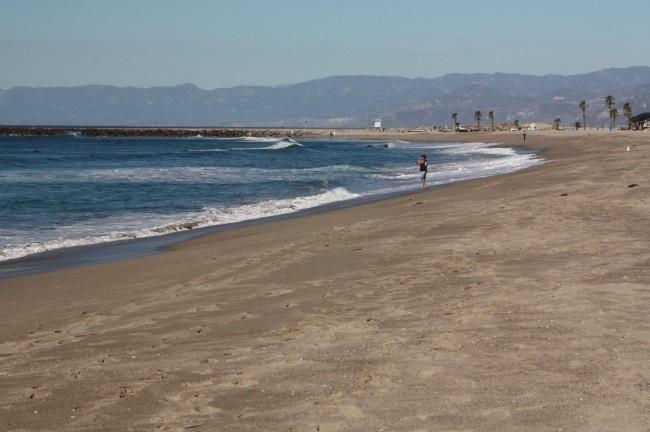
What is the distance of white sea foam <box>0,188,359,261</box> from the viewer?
634 inches

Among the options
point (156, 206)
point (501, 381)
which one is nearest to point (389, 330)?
point (501, 381)

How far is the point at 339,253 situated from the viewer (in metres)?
12.0

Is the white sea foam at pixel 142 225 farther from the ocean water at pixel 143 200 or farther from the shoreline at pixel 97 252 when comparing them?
the shoreline at pixel 97 252

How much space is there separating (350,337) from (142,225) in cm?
1381

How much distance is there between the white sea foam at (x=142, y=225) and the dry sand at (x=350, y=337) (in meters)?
3.73

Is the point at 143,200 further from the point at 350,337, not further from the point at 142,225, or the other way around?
the point at 350,337

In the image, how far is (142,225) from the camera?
19906 mm

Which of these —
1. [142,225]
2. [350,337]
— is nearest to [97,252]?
[142,225]

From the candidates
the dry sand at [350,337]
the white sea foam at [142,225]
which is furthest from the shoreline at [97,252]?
the dry sand at [350,337]

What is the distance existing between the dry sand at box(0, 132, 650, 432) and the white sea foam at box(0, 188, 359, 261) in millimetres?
3734

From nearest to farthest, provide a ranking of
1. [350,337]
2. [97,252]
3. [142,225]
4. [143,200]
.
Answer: [350,337], [97,252], [142,225], [143,200]

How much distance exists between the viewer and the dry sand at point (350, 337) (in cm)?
521

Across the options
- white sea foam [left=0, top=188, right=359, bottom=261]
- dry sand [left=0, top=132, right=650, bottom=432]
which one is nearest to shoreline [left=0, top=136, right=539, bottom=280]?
white sea foam [left=0, top=188, right=359, bottom=261]

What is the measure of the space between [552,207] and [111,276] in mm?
8841
